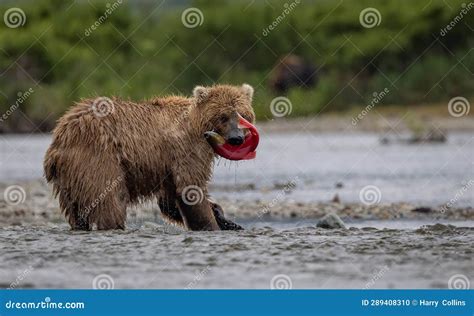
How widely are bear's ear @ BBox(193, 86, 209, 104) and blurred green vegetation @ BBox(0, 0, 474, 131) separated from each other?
33.8 metres

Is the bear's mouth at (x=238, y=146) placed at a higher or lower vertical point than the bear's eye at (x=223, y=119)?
lower

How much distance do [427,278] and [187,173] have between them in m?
3.47

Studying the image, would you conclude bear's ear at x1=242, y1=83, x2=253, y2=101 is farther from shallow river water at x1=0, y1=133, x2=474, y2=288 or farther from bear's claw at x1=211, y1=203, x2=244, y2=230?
shallow river water at x1=0, y1=133, x2=474, y2=288

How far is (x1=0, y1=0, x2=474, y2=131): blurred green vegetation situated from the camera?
156 ft

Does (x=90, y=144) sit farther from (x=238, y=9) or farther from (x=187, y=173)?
(x=238, y=9)

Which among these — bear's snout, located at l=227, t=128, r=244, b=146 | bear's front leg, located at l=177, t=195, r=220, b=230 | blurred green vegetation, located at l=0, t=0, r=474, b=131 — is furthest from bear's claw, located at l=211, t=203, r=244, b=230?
blurred green vegetation, located at l=0, t=0, r=474, b=131

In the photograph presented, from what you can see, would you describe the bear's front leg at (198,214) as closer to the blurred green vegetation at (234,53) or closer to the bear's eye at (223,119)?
the bear's eye at (223,119)

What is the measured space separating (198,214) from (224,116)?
0.95m

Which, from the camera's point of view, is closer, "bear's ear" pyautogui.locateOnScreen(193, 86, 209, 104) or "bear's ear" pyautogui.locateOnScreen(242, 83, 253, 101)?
"bear's ear" pyautogui.locateOnScreen(193, 86, 209, 104)

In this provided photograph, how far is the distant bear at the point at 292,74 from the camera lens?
2076 inches

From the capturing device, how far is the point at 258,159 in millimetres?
27656

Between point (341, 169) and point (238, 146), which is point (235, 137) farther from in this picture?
point (341, 169)

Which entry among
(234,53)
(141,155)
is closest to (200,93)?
(141,155)

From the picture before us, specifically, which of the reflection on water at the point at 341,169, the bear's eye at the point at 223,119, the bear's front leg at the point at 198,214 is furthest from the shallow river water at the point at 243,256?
the reflection on water at the point at 341,169
